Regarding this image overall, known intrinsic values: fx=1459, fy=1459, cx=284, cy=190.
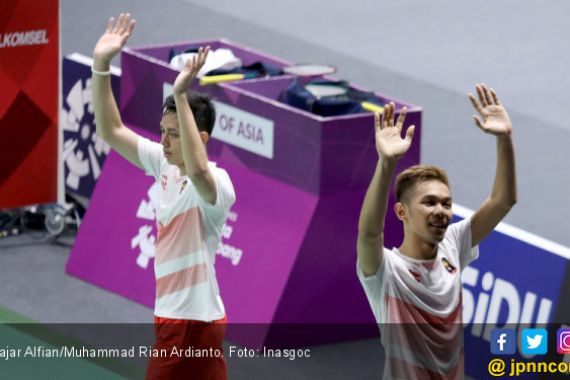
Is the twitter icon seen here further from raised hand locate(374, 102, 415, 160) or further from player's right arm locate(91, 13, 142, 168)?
raised hand locate(374, 102, 415, 160)

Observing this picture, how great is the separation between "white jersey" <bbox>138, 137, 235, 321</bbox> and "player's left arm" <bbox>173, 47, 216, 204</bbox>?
0.44ft

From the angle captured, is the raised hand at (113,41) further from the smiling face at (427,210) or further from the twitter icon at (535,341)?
the twitter icon at (535,341)

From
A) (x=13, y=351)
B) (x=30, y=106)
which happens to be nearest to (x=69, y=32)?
(x=30, y=106)

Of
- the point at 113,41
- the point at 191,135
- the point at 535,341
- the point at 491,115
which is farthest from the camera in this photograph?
the point at 535,341

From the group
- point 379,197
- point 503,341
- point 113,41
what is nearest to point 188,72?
point 113,41

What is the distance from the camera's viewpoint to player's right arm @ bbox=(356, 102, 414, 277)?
5203mm

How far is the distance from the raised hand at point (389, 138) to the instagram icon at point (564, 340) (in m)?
2.82

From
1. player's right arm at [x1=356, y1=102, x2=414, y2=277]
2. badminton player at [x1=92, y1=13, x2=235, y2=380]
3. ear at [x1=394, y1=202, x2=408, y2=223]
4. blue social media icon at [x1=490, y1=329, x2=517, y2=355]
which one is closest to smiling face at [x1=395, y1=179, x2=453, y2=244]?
ear at [x1=394, y1=202, x2=408, y2=223]

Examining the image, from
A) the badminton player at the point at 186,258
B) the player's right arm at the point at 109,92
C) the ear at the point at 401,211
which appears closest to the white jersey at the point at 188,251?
the badminton player at the point at 186,258

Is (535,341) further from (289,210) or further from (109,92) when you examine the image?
→ (109,92)

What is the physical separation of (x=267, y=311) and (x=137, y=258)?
1350mm

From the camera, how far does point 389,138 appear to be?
5324 millimetres

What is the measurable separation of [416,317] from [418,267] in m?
0.19

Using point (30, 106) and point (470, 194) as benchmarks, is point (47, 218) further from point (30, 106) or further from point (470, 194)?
point (470, 194)
